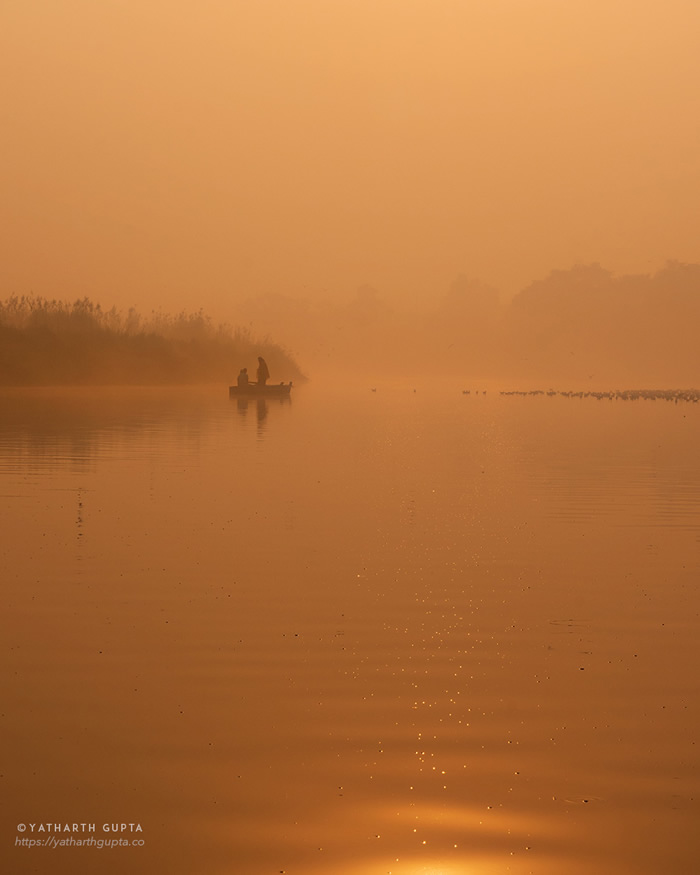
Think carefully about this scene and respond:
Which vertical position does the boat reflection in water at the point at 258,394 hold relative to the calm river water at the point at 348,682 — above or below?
above

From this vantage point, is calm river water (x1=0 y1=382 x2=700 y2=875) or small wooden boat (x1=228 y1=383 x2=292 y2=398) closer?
calm river water (x1=0 y1=382 x2=700 y2=875)

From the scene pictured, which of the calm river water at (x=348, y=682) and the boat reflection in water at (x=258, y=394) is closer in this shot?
the calm river water at (x=348, y=682)

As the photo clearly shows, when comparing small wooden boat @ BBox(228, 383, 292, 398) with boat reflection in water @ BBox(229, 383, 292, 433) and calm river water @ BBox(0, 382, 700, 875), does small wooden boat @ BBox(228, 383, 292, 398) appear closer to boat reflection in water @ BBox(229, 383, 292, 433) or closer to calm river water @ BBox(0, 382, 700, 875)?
boat reflection in water @ BBox(229, 383, 292, 433)

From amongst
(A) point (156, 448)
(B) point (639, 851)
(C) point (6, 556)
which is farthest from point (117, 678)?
(A) point (156, 448)

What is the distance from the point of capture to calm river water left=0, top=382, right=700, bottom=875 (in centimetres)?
606

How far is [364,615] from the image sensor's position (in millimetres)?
11312

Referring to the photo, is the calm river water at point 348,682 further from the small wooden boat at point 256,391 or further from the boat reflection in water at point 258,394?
the small wooden boat at point 256,391

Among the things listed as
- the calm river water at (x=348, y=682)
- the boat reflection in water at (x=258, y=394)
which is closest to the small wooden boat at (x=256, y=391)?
the boat reflection in water at (x=258, y=394)

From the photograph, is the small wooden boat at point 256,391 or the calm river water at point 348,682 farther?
the small wooden boat at point 256,391

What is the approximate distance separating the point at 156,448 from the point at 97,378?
245 feet

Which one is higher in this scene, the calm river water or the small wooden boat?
the small wooden boat

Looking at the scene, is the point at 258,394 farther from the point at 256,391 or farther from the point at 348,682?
the point at 348,682

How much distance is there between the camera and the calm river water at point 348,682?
606 cm

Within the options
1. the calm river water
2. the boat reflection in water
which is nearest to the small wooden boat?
the boat reflection in water
